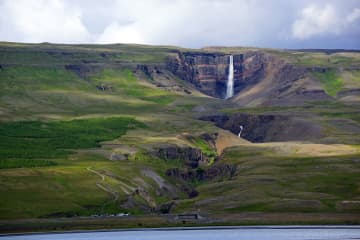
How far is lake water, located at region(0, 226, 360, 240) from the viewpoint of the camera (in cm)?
12800

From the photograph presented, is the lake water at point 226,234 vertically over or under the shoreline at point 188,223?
under

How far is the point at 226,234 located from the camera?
135125mm

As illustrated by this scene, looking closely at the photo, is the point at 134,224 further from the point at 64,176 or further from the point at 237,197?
the point at 64,176

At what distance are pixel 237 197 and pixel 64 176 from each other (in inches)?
1476

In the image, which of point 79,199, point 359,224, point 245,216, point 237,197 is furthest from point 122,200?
point 359,224

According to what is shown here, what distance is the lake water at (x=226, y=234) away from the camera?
128000 mm

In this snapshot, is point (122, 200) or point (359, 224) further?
point (122, 200)

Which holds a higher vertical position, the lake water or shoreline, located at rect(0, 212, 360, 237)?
shoreline, located at rect(0, 212, 360, 237)

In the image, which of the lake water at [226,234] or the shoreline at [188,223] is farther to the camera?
the shoreline at [188,223]

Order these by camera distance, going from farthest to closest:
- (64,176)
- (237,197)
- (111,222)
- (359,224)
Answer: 1. (64,176)
2. (237,197)
3. (111,222)
4. (359,224)

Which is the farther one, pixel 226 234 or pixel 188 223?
pixel 188 223

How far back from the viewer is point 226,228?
472 feet

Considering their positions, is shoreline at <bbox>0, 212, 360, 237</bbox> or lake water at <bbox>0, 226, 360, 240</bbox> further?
shoreline at <bbox>0, 212, 360, 237</bbox>

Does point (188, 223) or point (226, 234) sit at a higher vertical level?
point (188, 223)
